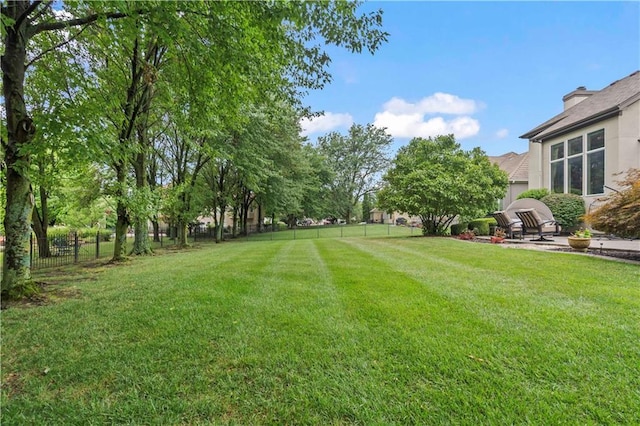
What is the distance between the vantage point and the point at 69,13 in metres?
7.28

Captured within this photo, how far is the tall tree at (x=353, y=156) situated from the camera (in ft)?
141

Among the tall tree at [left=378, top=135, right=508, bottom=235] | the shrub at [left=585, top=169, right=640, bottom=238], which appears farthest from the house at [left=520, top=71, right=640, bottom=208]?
the shrub at [left=585, top=169, right=640, bottom=238]

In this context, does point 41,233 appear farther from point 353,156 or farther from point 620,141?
point 353,156

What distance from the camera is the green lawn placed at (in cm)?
195

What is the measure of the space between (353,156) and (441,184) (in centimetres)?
2948

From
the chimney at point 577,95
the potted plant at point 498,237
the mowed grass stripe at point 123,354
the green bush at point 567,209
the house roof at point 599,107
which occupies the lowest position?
the mowed grass stripe at point 123,354

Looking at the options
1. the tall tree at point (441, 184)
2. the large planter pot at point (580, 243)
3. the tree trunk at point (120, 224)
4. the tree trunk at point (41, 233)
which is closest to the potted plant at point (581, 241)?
the large planter pot at point (580, 243)

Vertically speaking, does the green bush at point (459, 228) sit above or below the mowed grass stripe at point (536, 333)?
above

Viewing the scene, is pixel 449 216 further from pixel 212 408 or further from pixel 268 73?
pixel 212 408

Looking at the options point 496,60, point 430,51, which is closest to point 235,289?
point 430,51

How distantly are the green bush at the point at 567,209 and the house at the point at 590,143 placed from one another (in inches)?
18.7

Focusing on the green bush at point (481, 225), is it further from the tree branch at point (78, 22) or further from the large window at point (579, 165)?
the tree branch at point (78, 22)

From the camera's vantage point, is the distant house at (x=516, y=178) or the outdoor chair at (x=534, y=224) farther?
the distant house at (x=516, y=178)

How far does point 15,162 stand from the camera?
464 centimetres
